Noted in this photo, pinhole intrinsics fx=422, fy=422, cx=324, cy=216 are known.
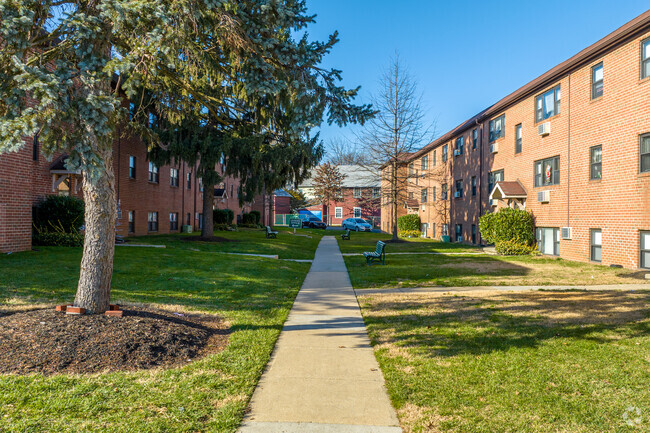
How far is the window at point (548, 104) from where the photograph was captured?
716 inches

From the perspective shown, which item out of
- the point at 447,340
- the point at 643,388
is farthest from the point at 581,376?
the point at 447,340

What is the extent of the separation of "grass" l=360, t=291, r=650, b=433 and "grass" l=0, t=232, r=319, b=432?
161 centimetres

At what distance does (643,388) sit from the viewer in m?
4.22

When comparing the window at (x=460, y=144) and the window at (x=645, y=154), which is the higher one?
the window at (x=460, y=144)

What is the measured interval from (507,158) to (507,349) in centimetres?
1904

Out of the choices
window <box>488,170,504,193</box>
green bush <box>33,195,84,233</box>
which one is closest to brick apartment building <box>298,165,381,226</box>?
window <box>488,170,504,193</box>

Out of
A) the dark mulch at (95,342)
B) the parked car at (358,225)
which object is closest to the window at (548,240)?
the dark mulch at (95,342)

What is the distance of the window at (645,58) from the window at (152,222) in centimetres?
2417

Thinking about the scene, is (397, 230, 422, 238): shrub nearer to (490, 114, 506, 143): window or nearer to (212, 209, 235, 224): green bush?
(490, 114, 506, 143): window

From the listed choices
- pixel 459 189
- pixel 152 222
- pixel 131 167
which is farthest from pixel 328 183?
pixel 131 167

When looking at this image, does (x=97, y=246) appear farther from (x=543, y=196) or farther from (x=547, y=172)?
(x=547, y=172)

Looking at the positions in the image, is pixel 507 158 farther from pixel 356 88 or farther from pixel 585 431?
pixel 585 431

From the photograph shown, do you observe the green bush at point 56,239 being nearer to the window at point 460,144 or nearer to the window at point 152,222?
the window at point 152,222

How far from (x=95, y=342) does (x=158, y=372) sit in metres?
1.02
